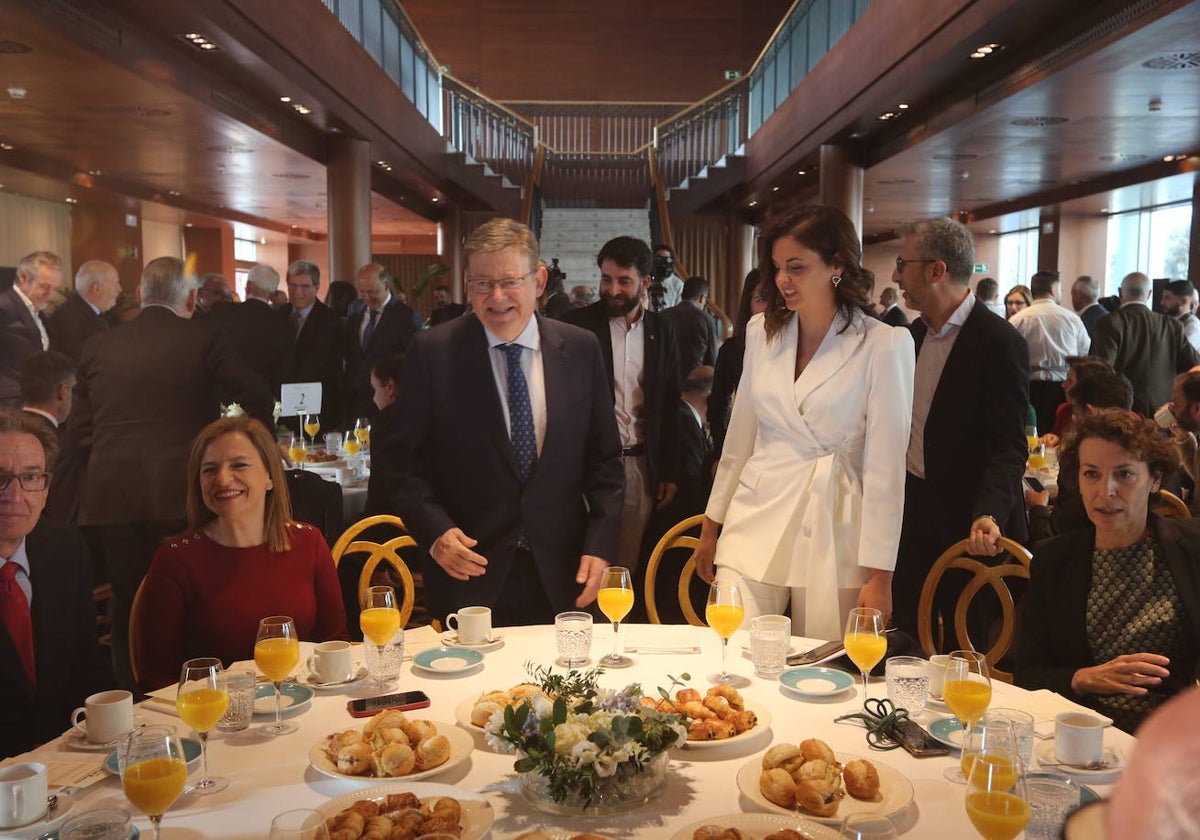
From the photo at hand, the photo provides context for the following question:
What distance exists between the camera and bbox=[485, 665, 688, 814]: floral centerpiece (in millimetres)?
1326

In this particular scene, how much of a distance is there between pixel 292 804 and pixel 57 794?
346 mm

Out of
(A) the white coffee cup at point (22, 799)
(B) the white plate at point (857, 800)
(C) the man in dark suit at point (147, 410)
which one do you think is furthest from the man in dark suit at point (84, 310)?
(B) the white plate at point (857, 800)

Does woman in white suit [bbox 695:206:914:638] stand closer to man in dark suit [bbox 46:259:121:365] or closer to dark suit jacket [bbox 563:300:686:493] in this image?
dark suit jacket [bbox 563:300:686:493]

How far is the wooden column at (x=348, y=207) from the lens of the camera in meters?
9.46

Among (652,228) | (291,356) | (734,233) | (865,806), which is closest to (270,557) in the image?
(865,806)

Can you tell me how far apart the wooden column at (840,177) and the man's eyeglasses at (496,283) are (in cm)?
828

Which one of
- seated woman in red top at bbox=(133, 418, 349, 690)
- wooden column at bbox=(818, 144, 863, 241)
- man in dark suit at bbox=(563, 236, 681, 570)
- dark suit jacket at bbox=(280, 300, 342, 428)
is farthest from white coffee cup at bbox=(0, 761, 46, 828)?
wooden column at bbox=(818, 144, 863, 241)

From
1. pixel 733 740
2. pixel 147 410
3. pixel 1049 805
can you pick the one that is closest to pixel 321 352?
pixel 147 410

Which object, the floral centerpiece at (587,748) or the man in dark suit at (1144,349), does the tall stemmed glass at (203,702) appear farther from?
the man in dark suit at (1144,349)

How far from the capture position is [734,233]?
1650 centimetres

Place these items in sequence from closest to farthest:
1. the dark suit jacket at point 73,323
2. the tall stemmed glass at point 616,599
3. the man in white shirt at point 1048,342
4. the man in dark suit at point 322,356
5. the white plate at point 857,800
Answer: the white plate at point 857,800 < the tall stemmed glass at point 616,599 < the dark suit jacket at point 73,323 < the man in dark suit at point 322,356 < the man in white shirt at point 1048,342

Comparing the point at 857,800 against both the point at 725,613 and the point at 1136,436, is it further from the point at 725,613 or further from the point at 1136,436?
the point at 1136,436

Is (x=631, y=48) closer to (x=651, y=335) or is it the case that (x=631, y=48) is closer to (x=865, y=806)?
(x=651, y=335)

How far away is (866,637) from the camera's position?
5.86ft
